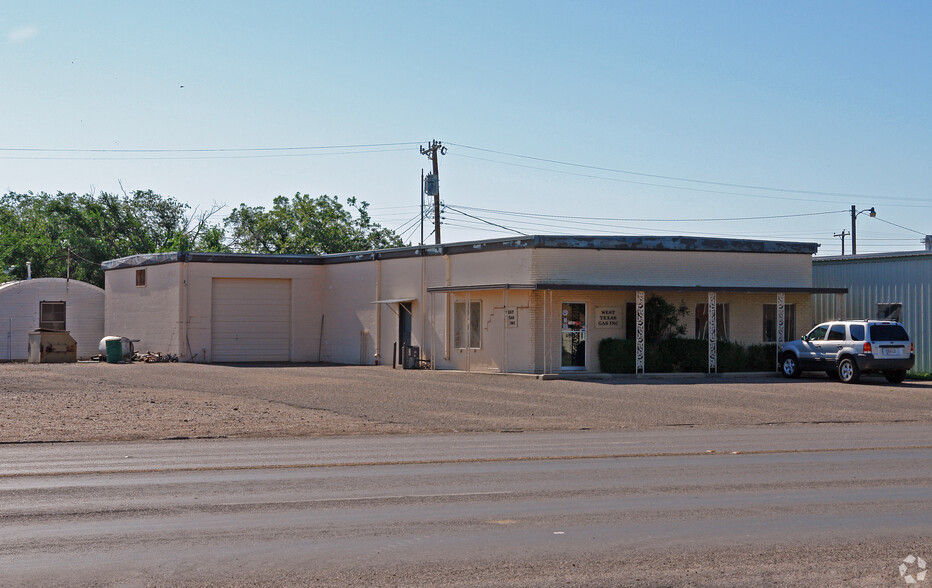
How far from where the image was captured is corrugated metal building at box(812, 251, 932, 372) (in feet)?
111

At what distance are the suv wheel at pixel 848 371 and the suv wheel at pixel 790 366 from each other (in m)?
1.83

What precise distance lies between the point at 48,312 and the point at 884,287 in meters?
36.0

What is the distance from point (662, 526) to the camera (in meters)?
8.89

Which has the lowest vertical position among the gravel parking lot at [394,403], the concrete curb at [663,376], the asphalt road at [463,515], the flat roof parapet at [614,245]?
the asphalt road at [463,515]

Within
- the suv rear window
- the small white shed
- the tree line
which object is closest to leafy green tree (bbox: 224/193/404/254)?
the tree line

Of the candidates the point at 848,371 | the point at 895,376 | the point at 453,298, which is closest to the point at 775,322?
the point at 848,371

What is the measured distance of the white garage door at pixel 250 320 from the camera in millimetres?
41375

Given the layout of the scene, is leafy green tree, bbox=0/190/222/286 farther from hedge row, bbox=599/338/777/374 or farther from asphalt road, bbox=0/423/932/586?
asphalt road, bbox=0/423/932/586

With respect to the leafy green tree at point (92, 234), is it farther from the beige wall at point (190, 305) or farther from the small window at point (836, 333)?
the small window at point (836, 333)

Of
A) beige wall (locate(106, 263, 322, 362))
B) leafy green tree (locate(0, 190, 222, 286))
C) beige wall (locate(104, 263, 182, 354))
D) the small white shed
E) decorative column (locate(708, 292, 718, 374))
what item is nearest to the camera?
decorative column (locate(708, 292, 718, 374))

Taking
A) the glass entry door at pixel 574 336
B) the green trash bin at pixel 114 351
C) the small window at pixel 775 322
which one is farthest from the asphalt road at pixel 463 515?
the green trash bin at pixel 114 351

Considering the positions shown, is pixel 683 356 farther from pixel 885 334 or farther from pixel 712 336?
pixel 885 334

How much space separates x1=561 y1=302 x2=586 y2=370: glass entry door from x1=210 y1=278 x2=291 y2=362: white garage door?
14484 mm

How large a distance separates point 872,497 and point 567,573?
15.7ft
